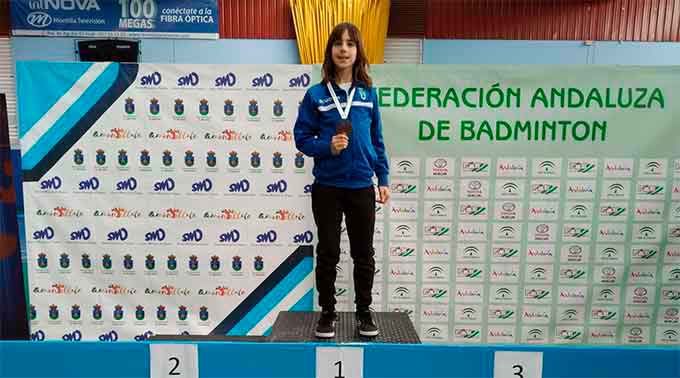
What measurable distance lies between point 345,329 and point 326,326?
149 mm

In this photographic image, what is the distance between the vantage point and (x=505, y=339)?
314cm

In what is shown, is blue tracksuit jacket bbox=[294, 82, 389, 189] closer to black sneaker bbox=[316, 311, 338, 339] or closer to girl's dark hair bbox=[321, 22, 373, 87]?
girl's dark hair bbox=[321, 22, 373, 87]

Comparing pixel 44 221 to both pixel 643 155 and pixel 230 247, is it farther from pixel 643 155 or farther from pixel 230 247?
pixel 643 155

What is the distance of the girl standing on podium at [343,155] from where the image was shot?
216cm

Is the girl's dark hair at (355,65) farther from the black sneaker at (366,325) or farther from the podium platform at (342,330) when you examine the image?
the podium platform at (342,330)

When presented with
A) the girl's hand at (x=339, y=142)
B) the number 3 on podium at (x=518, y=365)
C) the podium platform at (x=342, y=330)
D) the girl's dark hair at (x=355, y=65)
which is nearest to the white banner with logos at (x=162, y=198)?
the podium platform at (x=342, y=330)

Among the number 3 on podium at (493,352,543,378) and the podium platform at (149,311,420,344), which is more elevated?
the number 3 on podium at (493,352,543,378)

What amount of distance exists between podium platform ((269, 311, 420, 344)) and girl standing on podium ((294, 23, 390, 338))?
6 centimetres

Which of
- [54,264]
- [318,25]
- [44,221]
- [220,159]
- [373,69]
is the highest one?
[318,25]

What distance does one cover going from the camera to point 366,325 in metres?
2.32

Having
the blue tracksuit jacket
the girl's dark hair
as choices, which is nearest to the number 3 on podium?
the blue tracksuit jacket

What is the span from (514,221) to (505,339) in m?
0.87

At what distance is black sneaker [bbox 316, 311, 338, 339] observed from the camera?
2.29 metres

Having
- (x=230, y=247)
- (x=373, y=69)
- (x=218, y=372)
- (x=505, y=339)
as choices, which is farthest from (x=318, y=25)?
(x=218, y=372)
